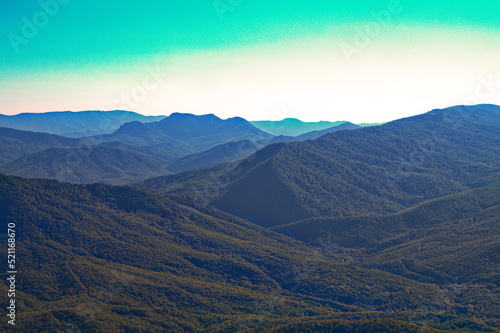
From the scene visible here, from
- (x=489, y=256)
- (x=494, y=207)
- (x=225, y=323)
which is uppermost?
(x=494, y=207)

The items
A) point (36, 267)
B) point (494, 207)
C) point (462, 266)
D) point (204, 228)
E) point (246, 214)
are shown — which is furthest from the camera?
point (246, 214)

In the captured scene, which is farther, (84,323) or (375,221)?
(375,221)

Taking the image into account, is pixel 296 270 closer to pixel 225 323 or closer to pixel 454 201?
pixel 225 323

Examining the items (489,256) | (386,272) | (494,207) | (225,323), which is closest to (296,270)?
(386,272)

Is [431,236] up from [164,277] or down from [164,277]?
up

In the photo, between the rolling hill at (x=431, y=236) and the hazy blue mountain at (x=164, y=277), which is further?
the rolling hill at (x=431, y=236)

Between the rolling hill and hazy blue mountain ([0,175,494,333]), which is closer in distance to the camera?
hazy blue mountain ([0,175,494,333])

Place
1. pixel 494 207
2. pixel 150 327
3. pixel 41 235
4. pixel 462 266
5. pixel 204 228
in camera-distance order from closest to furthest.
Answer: pixel 150 327
pixel 41 235
pixel 462 266
pixel 204 228
pixel 494 207

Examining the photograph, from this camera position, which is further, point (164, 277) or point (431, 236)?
point (431, 236)
